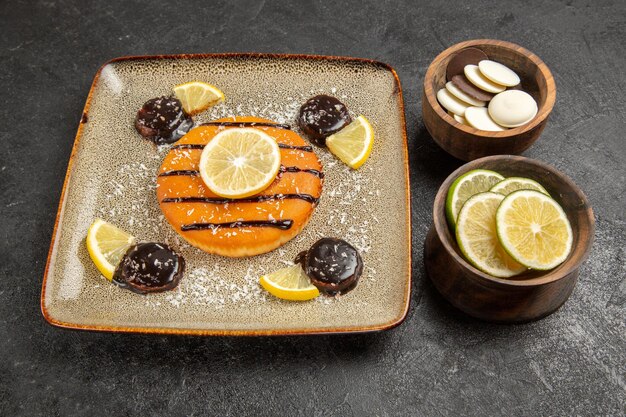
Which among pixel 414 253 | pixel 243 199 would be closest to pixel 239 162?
pixel 243 199

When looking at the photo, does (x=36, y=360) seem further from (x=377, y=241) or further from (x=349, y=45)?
(x=349, y=45)

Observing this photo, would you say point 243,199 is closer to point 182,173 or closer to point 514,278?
point 182,173

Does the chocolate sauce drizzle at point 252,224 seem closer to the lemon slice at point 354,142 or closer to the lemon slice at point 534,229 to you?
the lemon slice at point 354,142

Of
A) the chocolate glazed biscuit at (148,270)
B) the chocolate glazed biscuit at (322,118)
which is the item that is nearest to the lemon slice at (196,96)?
the chocolate glazed biscuit at (322,118)

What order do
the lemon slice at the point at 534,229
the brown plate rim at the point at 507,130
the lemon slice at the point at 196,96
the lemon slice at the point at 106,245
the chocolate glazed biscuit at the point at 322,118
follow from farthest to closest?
the lemon slice at the point at 196,96 → the chocolate glazed biscuit at the point at 322,118 → the brown plate rim at the point at 507,130 → the lemon slice at the point at 106,245 → the lemon slice at the point at 534,229

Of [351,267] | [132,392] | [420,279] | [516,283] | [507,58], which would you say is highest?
[507,58]

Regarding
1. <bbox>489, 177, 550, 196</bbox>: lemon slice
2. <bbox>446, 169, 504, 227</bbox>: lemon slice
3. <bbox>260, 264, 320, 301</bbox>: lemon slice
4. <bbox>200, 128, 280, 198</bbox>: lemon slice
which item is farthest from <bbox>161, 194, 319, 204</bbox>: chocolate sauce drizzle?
<bbox>489, 177, 550, 196</bbox>: lemon slice

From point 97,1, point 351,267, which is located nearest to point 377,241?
point 351,267
